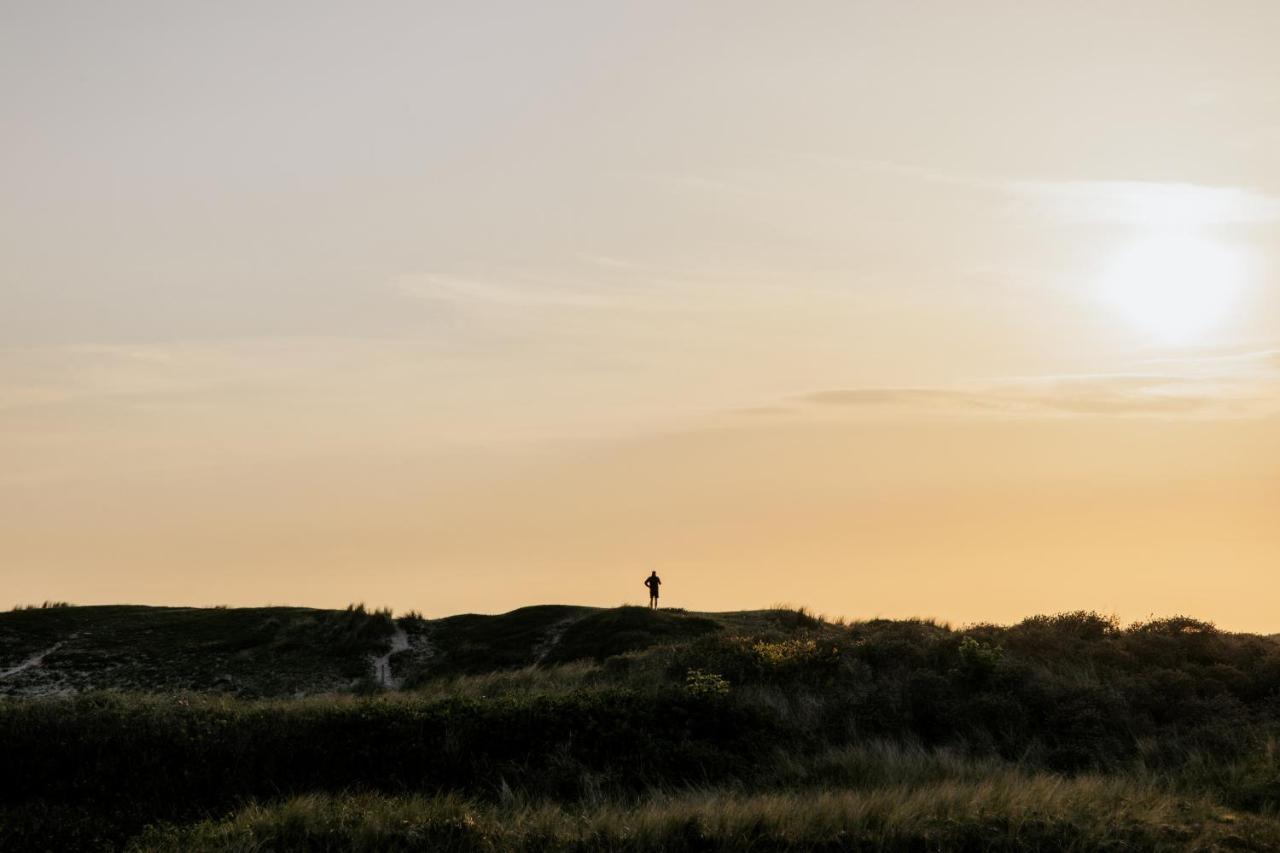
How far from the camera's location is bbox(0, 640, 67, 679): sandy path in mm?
36344

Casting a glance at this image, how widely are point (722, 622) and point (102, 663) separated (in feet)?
66.5

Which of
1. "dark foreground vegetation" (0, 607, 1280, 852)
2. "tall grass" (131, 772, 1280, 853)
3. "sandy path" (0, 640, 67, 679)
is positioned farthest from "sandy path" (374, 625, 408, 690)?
"tall grass" (131, 772, 1280, 853)

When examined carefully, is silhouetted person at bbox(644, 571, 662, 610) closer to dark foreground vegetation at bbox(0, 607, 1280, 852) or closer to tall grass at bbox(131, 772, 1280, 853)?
dark foreground vegetation at bbox(0, 607, 1280, 852)

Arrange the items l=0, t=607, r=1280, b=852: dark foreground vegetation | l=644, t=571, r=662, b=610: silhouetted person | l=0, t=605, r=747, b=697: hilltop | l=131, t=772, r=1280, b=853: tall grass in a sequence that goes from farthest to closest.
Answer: l=644, t=571, r=662, b=610: silhouetted person
l=0, t=605, r=747, b=697: hilltop
l=0, t=607, r=1280, b=852: dark foreground vegetation
l=131, t=772, r=1280, b=853: tall grass

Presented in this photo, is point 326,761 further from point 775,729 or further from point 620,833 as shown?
point 775,729

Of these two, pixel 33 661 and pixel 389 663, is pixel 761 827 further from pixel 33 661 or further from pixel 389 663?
pixel 33 661

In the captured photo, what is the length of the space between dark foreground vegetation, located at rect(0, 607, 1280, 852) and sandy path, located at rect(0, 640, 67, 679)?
1709 centimetres

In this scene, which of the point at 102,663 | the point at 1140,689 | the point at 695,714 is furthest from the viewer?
the point at 102,663

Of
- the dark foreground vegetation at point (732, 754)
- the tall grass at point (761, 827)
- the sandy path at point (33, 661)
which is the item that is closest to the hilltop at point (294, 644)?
the sandy path at point (33, 661)

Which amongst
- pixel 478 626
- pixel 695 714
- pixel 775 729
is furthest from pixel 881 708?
pixel 478 626

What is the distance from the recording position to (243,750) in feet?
61.0

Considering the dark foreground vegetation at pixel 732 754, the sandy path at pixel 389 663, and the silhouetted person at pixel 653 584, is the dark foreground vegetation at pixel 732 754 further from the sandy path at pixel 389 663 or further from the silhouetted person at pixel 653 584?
the silhouetted person at pixel 653 584

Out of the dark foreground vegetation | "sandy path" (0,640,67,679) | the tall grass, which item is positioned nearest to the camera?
the tall grass

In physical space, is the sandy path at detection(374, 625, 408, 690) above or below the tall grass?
above
